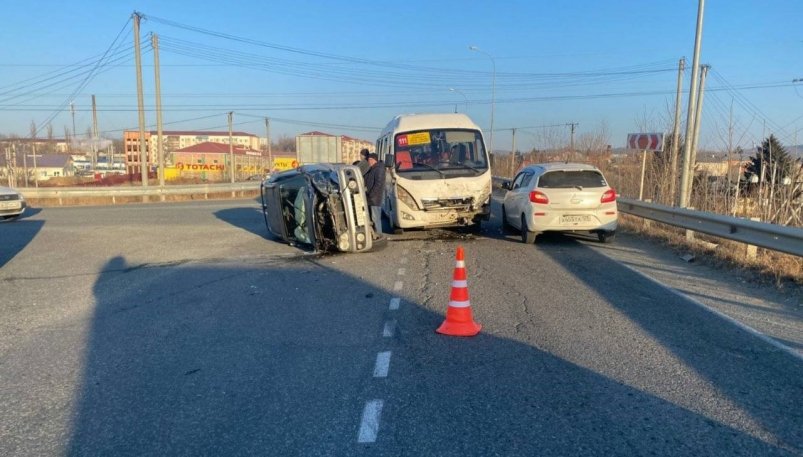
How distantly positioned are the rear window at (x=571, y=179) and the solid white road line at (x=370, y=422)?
27.7 ft

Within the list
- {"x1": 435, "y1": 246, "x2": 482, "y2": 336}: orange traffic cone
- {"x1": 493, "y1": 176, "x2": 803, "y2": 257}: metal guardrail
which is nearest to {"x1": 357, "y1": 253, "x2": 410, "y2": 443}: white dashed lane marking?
{"x1": 435, "y1": 246, "x2": 482, "y2": 336}: orange traffic cone

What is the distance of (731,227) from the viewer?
31.8 feet

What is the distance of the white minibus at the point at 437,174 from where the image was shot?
1253 centimetres

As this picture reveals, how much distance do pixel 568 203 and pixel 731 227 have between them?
9.39ft

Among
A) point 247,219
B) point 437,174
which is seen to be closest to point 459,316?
point 437,174

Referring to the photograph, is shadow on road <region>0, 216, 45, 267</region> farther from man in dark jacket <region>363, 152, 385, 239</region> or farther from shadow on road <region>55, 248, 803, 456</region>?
man in dark jacket <region>363, 152, 385, 239</region>

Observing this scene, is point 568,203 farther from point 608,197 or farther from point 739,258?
point 739,258

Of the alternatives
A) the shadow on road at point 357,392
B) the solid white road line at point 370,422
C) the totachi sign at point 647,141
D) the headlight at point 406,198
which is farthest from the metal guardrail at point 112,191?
the solid white road line at point 370,422

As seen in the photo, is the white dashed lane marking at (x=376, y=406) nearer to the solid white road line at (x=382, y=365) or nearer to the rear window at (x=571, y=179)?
the solid white road line at (x=382, y=365)

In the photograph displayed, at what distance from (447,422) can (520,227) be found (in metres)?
8.96

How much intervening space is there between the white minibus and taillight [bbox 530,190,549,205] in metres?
1.43

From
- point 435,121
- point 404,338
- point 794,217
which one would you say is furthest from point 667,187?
point 404,338

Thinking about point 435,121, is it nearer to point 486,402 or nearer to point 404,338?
point 404,338

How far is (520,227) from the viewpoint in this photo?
12.5m
